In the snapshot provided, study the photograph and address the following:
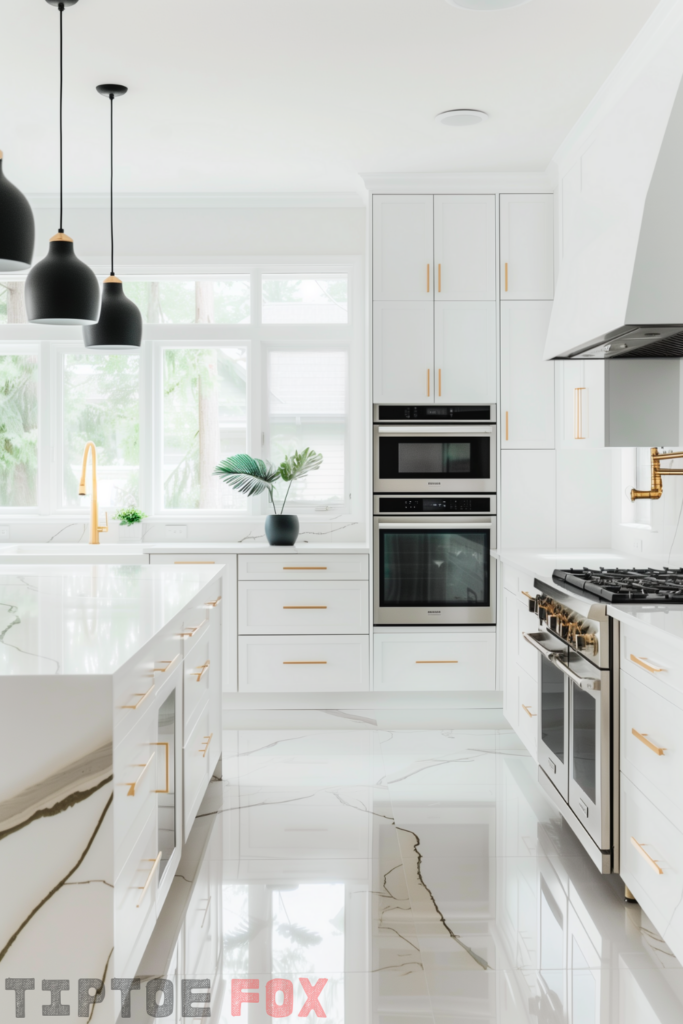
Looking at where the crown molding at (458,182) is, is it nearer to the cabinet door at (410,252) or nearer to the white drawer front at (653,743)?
the cabinet door at (410,252)

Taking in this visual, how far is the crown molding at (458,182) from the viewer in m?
4.18

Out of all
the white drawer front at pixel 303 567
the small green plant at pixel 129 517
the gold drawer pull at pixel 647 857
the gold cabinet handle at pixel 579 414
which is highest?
the gold cabinet handle at pixel 579 414

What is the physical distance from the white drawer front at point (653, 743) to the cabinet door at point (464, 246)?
2.49m

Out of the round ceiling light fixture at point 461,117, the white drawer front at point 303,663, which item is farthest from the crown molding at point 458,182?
the white drawer front at point 303,663

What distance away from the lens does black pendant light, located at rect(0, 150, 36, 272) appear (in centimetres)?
199

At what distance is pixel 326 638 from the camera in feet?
13.9

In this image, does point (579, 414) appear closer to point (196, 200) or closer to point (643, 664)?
point (643, 664)

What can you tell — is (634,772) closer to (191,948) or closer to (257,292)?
(191,948)

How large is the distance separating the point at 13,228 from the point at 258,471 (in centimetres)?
251

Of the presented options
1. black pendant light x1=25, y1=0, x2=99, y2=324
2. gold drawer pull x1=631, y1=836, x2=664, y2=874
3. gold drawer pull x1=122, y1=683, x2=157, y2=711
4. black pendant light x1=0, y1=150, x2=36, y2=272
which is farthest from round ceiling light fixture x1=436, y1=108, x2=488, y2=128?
gold drawer pull x1=631, y1=836, x2=664, y2=874

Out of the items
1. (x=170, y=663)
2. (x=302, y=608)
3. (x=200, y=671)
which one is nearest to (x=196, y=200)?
(x=302, y=608)

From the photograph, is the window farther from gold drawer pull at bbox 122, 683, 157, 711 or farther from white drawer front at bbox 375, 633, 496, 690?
gold drawer pull at bbox 122, 683, 157, 711

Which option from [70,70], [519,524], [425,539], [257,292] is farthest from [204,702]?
[257,292]

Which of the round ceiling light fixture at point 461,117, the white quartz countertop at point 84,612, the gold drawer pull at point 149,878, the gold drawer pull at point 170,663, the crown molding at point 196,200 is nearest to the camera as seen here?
the white quartz countertop at point 84,612
